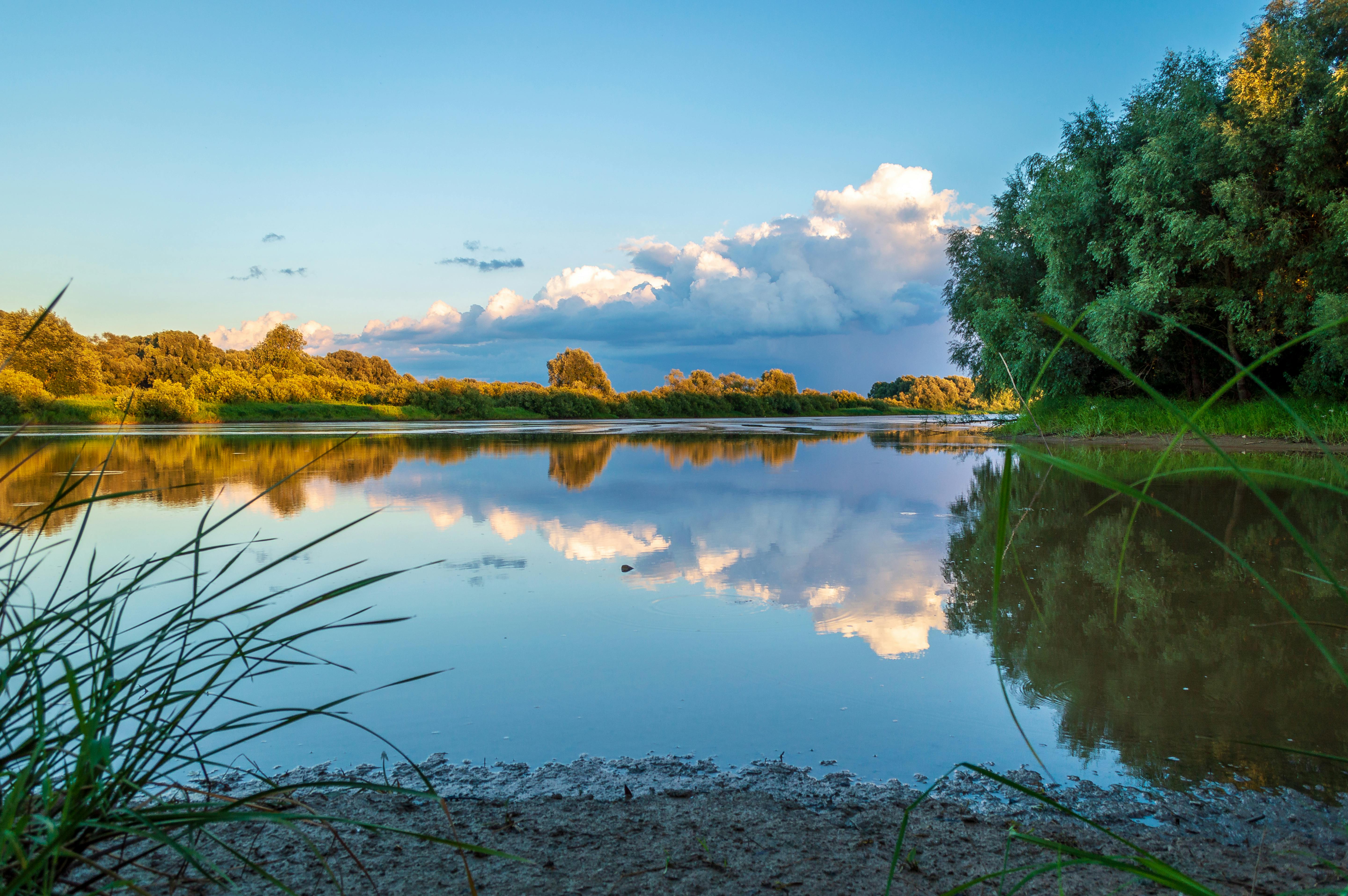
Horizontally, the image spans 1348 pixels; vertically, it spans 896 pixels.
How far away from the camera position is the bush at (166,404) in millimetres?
30281

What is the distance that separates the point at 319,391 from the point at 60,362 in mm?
10868

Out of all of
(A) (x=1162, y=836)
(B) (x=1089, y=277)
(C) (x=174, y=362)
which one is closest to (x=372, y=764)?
(A) (x=1162, y=836)

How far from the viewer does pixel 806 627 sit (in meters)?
3.41

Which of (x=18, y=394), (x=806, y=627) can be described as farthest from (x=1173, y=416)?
(x=18, y=394)

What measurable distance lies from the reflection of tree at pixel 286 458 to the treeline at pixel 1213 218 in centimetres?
704

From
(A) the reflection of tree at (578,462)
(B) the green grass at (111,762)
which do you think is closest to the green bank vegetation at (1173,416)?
(B) the green grass at (111,762)

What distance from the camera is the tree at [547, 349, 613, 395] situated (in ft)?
188

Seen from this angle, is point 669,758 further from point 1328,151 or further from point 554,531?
point 1328,151

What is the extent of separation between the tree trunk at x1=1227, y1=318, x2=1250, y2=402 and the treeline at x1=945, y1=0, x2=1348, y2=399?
0.08m

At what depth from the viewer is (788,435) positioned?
2284 centimetres

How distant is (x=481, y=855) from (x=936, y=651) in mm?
2094

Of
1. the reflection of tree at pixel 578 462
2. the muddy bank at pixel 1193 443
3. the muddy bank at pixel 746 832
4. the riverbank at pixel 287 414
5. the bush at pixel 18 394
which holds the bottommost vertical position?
the muddy bank at pixel 746 832

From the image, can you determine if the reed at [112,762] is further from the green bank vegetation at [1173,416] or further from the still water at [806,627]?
the green bank vegetation at [1173,416]

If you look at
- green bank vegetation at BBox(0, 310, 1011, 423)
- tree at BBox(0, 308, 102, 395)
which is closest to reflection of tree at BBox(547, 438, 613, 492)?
green bank vegetation at BBox(0, 310, 1011, 423)
